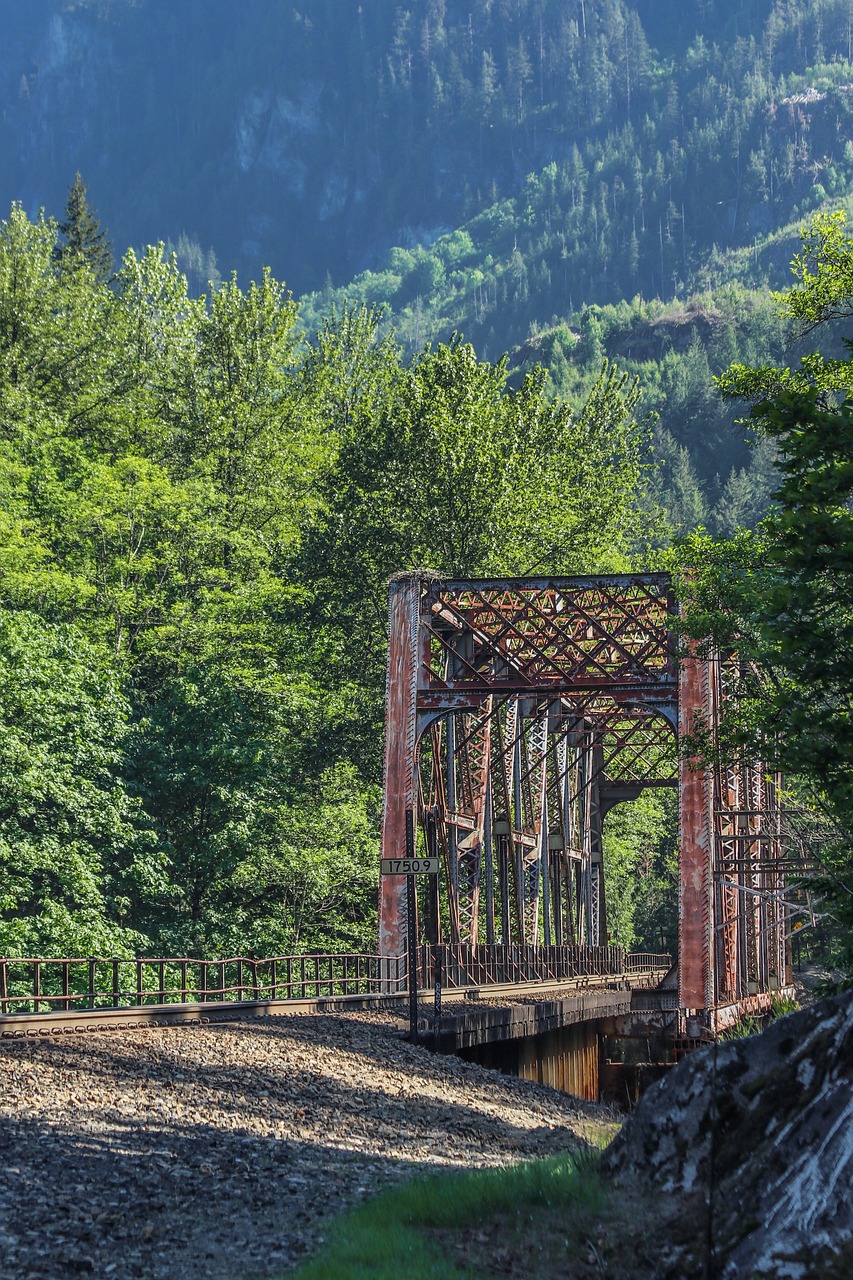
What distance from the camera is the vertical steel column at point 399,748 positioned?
93.5 feet

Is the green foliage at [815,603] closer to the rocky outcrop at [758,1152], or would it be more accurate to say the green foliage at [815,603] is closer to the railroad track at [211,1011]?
the rocky outcrop at [758,1152]

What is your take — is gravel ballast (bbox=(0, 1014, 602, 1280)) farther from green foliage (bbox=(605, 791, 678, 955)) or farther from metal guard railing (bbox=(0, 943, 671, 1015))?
green foliage (bbox=(605, 791, 678, 955))

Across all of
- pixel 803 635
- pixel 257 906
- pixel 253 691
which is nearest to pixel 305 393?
pixel 253 691

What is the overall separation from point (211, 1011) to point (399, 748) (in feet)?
26.9

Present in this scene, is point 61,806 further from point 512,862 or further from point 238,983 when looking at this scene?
point 512,862

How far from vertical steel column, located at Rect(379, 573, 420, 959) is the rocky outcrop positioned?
1807cm

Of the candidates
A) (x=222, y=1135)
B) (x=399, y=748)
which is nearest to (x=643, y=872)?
(x=399, y=748)

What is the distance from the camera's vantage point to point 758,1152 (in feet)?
29.7

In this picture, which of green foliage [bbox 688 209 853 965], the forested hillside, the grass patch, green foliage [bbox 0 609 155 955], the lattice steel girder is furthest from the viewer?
the forested hillside

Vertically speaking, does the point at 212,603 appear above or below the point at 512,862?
above

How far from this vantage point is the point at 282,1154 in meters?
12.9

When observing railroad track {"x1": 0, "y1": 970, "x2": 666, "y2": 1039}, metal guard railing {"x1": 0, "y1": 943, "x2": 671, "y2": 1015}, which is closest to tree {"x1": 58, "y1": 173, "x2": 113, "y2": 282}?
metal guard railing {"x1": 0, "y1": 943, "x2": 671, "y2": 1015}

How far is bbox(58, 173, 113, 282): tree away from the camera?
7506 centimetres

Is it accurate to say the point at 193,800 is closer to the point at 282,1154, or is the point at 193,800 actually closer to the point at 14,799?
the point at 14,799
